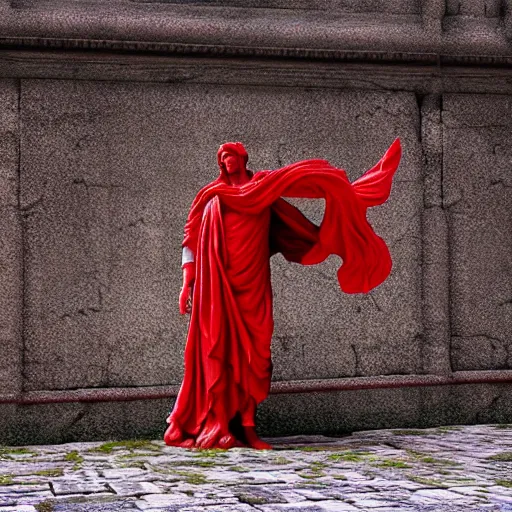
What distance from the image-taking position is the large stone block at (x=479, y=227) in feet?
29.0

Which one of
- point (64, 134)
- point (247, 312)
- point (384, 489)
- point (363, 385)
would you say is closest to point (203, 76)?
point (64, 134)

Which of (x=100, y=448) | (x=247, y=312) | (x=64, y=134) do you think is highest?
(x=64, y=134)

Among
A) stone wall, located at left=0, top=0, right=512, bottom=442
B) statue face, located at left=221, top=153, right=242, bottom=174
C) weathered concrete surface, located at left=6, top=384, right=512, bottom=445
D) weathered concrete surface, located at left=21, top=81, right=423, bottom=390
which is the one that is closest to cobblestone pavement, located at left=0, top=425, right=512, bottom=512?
weathered concrete surface, located at left=6, top=384, right=512, bottom=445

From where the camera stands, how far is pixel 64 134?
826cm

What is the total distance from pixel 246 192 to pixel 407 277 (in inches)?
75.5

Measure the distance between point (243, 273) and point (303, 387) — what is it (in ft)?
4.58

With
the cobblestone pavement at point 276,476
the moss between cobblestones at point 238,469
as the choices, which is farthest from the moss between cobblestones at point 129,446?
the moss between cobblestones at point 238,469

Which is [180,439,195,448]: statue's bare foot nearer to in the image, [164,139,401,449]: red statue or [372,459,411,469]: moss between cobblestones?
[164,139,401,449]: red statue

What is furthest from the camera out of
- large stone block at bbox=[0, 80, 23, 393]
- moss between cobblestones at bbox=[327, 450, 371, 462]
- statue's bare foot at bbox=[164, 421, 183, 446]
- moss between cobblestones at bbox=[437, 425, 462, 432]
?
moss between cobblestones at bbox=[437, 425, 462, 432]

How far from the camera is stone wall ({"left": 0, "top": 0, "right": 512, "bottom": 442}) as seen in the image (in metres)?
8.18

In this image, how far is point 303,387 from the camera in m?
8.44

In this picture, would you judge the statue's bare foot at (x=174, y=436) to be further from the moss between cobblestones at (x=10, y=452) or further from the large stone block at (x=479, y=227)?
the large stone block at (x=479, y=227)

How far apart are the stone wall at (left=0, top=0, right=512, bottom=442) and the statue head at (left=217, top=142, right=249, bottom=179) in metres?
0.87

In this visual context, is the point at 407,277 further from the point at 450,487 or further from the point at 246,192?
the point at 450,487
